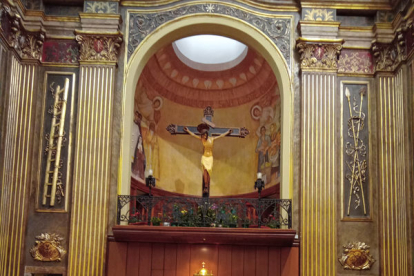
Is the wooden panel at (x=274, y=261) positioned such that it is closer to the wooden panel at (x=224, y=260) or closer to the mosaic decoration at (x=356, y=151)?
the wooden panel at (x=224, y=260)

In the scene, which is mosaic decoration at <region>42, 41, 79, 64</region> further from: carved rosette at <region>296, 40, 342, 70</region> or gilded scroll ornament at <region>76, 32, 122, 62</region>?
carved rosette at <region>296, 40, 342, 70</region>

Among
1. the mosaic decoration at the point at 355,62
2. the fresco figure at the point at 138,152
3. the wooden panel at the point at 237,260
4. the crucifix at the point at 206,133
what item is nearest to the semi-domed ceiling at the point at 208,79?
the fresco figure at the point at 138,152

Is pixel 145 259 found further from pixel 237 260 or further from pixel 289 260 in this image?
pixel 289 260

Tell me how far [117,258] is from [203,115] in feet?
20.9

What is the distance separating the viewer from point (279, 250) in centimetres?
1431

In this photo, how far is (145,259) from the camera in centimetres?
1433

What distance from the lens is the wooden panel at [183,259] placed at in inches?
565

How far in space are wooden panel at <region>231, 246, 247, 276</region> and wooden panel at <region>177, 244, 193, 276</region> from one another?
3.19 ft

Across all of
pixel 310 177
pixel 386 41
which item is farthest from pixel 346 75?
pixel 310 177

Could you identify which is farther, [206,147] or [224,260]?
[206,147]

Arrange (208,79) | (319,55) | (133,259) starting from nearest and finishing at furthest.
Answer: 1. (133,259)
2. (319,55)
3. (208,79)

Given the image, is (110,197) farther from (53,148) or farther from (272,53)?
(272,53)

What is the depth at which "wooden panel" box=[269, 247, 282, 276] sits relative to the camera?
14250 mm

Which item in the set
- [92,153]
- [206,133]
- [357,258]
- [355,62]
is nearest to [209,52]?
[206,133]
